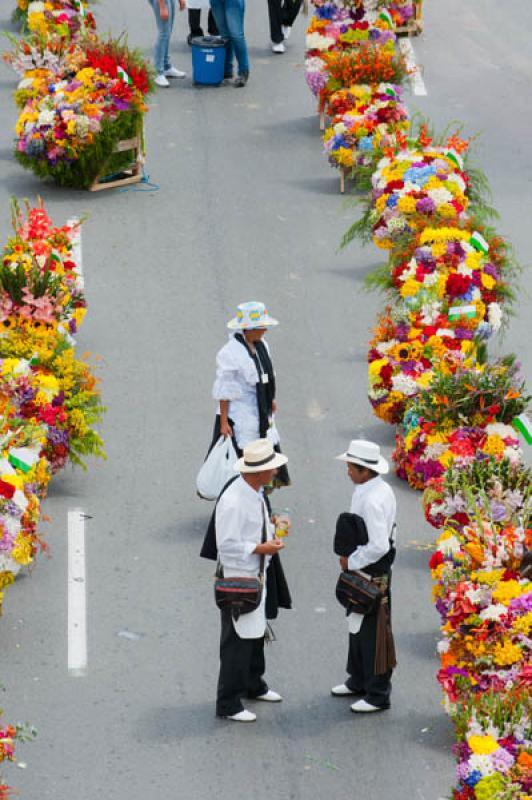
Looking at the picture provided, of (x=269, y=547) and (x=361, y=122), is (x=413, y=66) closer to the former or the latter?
(x=361, y=122)

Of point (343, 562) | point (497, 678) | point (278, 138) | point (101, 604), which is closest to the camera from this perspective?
point (497, 678)

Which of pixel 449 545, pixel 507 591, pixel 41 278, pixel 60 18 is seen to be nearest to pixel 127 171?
pixel 60 18

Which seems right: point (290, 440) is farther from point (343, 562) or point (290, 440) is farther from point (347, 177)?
point (347, 177)

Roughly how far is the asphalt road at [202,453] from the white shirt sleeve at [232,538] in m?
1.05

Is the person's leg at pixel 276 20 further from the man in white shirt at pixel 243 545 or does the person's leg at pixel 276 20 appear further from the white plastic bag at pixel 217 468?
the man in white shirt at pixel 243 545

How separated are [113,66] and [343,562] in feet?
33.1

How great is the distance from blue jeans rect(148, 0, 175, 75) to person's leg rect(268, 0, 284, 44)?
1.81m

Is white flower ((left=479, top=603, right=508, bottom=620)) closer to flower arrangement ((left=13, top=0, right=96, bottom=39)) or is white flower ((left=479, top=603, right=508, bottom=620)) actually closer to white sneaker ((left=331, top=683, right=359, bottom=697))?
white sneaker ((left=331, top=683, right=359, bottom=697))

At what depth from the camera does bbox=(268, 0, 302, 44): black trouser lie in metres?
23.0

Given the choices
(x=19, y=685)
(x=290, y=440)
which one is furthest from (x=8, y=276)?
(x=19, y=685)

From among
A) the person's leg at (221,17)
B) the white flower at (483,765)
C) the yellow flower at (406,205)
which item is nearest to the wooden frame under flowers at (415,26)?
the person's leg at (221,17)

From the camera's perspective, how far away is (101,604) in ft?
36.4

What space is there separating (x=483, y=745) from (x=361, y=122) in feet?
36.6

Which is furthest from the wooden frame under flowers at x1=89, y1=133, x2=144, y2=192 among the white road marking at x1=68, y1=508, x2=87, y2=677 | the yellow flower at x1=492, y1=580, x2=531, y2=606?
the yellow flower at x1=492, y1=580, x2=531, y2=606
